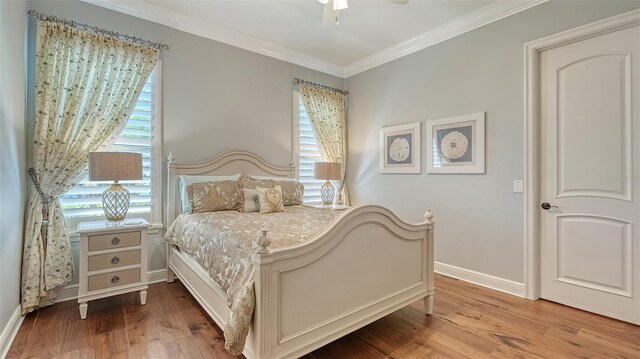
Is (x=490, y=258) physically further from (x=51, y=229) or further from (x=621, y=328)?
(x=51, y=229)

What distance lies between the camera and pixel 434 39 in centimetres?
350

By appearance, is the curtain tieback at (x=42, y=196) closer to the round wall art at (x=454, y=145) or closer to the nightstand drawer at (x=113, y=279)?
the nightstand drawer at (x=113, y=279)

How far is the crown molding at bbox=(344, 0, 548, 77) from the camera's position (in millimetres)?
2859

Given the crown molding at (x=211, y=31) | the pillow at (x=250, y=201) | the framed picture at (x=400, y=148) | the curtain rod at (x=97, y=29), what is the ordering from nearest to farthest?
the curtain rod at (x=97, y=29), the crown molding at (x=211, y=31), the pillow at (x=250, y=201), the framed picture at (x=400, y=148)

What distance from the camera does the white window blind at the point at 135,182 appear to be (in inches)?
107

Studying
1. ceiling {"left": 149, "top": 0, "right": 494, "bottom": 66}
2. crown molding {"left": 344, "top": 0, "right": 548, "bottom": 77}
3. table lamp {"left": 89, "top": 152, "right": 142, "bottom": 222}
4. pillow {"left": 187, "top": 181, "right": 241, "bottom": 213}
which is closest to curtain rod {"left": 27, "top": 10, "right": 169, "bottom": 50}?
ceiling {"left": 149, "top": 0, "right": 494, "bottom": 66}

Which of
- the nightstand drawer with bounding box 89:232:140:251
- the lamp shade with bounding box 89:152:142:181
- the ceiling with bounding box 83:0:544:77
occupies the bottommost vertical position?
the nightstand drawer with bounding box 89:232:140:251

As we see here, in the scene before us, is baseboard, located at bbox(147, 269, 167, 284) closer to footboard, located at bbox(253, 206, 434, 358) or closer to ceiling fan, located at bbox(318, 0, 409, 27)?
footboard, located at bbox(253, 206, 434, 358)

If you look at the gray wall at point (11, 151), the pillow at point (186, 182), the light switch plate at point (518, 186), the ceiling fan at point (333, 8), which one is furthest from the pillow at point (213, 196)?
the light switch plate at point (518, 186)

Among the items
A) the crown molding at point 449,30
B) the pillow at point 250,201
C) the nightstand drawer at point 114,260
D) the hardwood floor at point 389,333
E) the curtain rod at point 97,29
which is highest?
the crown molding at point 449,30

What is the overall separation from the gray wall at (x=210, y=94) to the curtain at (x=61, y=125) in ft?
0.50

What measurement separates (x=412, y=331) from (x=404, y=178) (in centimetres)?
210

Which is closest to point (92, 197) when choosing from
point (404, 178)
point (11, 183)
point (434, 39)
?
point (11, 183)

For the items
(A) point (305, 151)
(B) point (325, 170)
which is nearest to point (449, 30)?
(B) point (325, 170)
